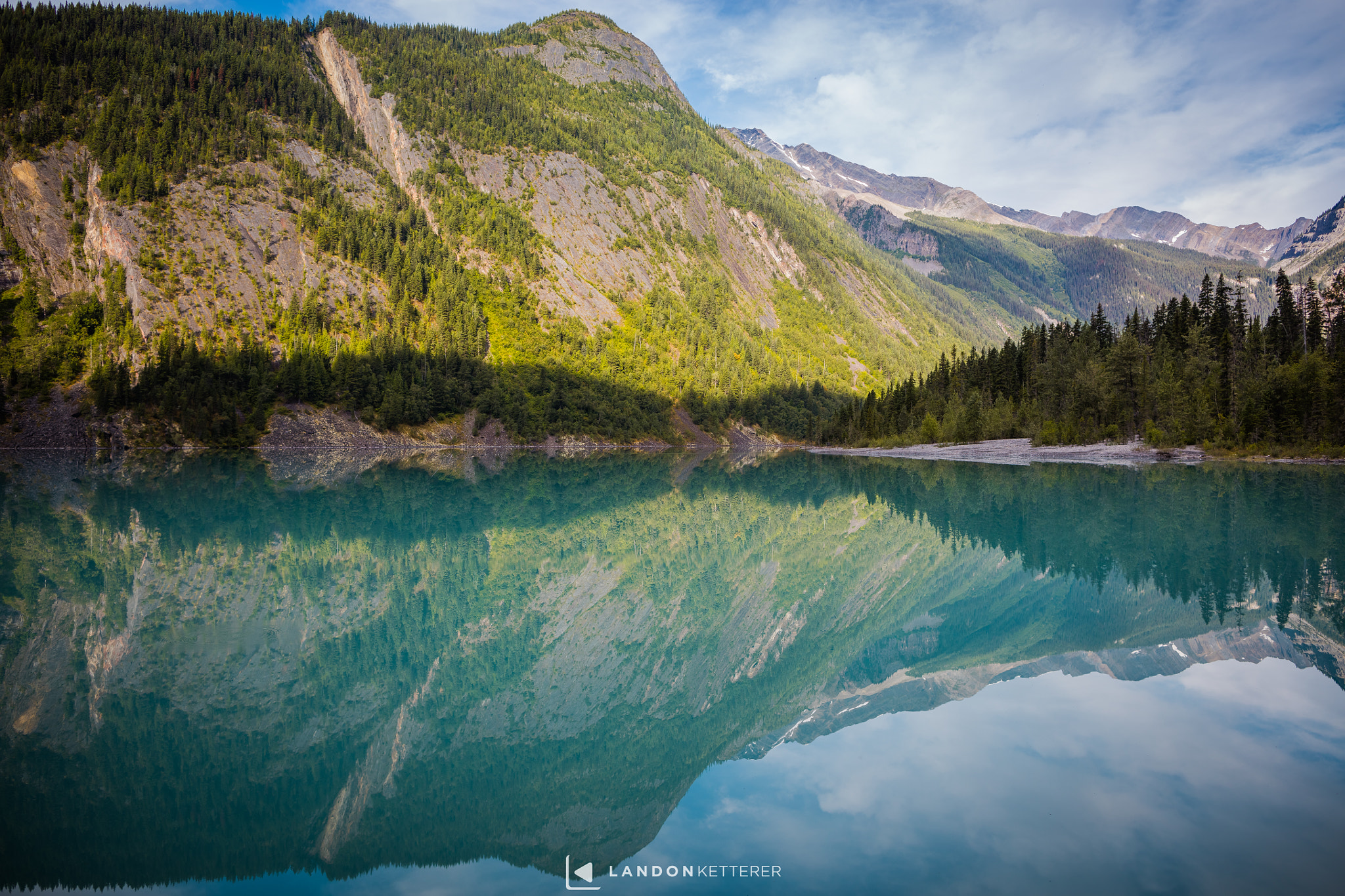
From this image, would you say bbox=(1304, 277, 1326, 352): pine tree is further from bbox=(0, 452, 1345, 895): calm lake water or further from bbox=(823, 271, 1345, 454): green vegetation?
bbox=(0, 452, 1345, 895): calm lake water

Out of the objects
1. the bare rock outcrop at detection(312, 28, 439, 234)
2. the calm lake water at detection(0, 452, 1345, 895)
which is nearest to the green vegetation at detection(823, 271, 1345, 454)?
the calm lake water at detection(0, 452, 1345, 895)

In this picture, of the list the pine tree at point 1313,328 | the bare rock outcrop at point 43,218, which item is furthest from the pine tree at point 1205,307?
the bare rock outcrop at point 43,218

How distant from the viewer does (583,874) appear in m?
5.95

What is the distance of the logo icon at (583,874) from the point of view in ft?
19.0

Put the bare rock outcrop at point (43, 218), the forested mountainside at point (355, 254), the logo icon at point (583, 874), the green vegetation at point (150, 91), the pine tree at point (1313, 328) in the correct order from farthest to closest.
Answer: the green vegetation at point (150, 91)
the bare rock outcrop at point (43, 218)
the forested mountainside at point (355, 254)
the pine tree at point (1313, 328)
the logo icon at point (583, 874)

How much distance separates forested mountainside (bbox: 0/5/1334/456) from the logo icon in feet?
324

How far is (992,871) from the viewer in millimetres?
5625

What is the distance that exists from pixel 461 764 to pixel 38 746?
4.63m

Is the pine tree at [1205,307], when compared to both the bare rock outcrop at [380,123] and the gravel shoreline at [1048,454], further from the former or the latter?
the bare rock outcrop at [380,123]

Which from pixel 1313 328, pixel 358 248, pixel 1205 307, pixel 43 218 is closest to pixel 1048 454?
pixel 1313 328

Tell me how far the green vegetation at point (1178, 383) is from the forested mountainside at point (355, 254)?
49776mm

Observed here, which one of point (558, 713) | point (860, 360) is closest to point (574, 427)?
point (860, 360)

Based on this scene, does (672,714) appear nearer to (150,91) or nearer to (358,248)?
(358,248)

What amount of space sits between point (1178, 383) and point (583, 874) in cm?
8226
